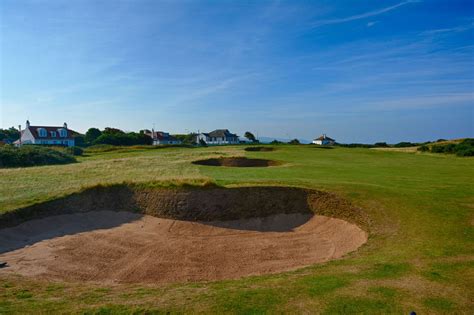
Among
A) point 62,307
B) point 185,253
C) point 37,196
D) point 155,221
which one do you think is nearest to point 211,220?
point 155,221

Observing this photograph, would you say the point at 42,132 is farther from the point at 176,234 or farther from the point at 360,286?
the point at 360,286

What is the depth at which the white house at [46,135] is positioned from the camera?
86.1 m

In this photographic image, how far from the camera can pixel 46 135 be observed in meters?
89.2

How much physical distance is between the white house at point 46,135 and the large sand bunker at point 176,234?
77687mm

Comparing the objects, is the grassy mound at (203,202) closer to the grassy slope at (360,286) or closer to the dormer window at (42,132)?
the grassy slope at (360,286)

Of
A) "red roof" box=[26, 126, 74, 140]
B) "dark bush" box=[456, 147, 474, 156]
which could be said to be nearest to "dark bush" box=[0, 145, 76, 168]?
"red roof" box=[26, 126, 74, 140]

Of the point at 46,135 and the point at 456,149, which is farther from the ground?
the point at 46,135

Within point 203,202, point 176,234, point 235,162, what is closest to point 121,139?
point 235,162

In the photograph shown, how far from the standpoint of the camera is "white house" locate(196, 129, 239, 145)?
133125mm

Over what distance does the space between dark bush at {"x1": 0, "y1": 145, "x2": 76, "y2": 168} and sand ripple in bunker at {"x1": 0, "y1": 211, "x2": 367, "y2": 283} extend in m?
28.1

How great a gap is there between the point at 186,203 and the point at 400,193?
35.3 feet

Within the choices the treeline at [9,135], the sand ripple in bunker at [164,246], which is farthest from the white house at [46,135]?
the sand ripple in bunker at [164,246]

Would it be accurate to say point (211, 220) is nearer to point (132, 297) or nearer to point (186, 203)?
point (186, 203)

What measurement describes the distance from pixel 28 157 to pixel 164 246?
34981 millimetres
